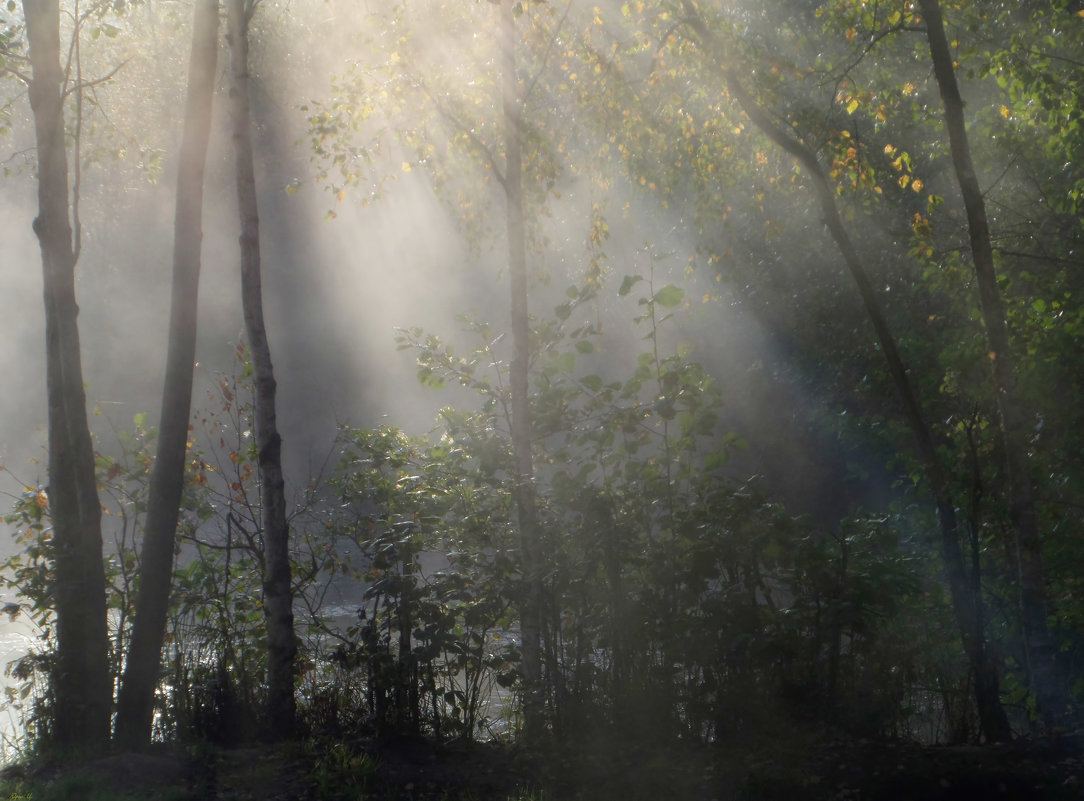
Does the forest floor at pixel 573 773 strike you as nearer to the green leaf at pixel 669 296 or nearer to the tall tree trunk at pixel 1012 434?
the tall tree trunk at pixel 1012 434

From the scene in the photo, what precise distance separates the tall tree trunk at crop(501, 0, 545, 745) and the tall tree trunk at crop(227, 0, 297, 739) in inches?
59.2

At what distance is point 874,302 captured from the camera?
590 cm

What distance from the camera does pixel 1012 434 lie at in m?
5.34

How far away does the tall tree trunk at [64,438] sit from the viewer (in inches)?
235

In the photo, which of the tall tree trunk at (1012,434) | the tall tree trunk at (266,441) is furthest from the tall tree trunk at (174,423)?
the tall tree trunk at (1012,434)

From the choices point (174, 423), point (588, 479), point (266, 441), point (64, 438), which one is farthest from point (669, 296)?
point (64, 438)

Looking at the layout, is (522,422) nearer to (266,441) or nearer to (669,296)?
(669,296)

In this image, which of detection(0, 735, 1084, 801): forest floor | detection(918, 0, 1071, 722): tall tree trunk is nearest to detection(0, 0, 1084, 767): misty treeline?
detection(918, 0, 1071, 722): tall tree trunk

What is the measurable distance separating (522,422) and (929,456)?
98.3 inches

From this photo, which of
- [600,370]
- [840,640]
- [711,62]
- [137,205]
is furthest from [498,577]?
[137,205]

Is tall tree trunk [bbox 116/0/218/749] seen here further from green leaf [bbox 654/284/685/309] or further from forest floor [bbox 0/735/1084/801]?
green leaf [bbox 654/284/685/309]

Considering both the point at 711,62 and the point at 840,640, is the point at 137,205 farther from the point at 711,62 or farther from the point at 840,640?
the point at 840,640

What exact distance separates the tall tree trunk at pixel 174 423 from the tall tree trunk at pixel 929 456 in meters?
3.19

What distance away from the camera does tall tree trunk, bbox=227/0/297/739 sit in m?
5.98
